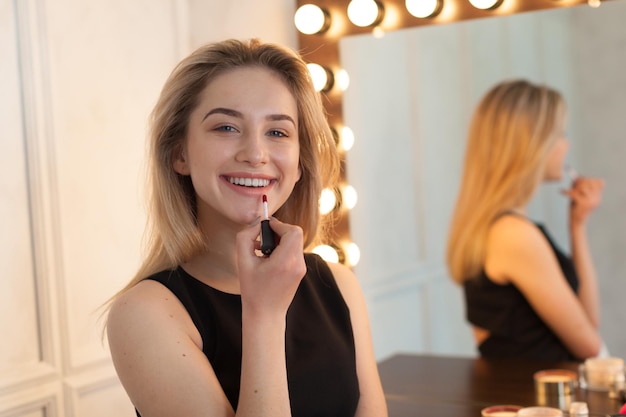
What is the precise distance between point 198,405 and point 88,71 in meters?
0.72

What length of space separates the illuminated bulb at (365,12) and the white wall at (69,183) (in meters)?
0.36

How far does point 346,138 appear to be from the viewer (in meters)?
1.61

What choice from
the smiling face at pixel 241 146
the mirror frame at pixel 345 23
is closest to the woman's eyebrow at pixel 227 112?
the smiling face at pixel 241 146

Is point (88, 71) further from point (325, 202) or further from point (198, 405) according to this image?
point (198, 405)

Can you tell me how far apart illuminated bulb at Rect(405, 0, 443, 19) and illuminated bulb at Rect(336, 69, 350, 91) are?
20 cm

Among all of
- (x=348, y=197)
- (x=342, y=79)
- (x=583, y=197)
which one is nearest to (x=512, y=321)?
(x=583, y=197)

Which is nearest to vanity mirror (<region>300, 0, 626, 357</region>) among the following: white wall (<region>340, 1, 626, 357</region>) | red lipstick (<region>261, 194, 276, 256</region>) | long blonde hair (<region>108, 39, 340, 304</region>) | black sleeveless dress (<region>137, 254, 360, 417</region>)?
white wall (<region>340, 1, 626, 357</region>)

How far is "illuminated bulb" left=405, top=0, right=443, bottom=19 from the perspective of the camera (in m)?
1.43

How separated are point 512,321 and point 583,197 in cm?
30

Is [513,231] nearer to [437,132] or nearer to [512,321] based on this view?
[512,321]

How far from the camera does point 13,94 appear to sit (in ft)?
3.94

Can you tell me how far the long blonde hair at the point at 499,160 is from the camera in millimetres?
1574

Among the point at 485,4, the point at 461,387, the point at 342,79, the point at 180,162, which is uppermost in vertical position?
the point at 485,4

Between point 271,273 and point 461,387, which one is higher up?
point 271,273
